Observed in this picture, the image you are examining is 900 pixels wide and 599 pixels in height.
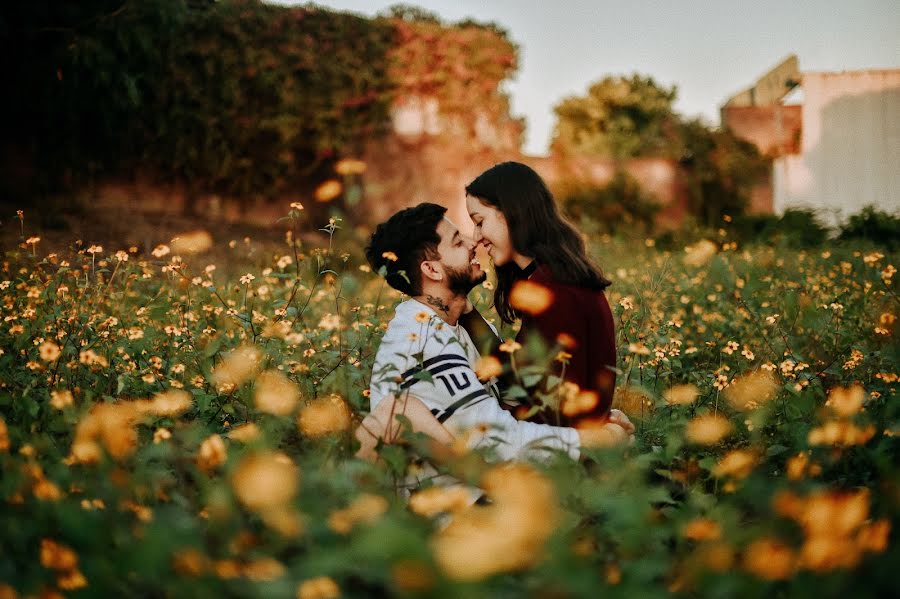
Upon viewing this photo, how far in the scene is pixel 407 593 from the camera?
103 centimetres

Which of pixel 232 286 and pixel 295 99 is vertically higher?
pixel 295 99

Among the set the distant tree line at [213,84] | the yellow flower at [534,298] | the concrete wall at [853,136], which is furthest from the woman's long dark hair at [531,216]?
the concrete wall at [853,136]

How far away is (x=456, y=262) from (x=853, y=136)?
1940cm

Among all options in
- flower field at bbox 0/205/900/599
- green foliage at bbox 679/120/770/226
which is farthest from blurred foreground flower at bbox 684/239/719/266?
green foliage at bbox 679/120/770/226

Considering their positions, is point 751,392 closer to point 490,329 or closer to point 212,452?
point 490,329

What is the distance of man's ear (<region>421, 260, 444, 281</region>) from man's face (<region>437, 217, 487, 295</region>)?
0.06 ft

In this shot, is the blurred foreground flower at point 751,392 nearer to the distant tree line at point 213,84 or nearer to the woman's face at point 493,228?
the woman's face at point 493,228

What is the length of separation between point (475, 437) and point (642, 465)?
1.73ft

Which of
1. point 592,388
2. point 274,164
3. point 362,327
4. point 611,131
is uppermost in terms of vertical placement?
point 611,131

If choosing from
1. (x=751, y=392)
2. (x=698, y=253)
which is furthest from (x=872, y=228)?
(x=751, y=392)

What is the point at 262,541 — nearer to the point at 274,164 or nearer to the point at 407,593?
the point at 407,593

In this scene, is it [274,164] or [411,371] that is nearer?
[411,371]

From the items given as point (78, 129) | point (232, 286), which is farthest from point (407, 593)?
point (78, 129)

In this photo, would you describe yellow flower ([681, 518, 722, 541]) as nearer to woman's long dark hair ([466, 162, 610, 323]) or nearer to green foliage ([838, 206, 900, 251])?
woman's long dark hair ([466, 162, 610, 323])
